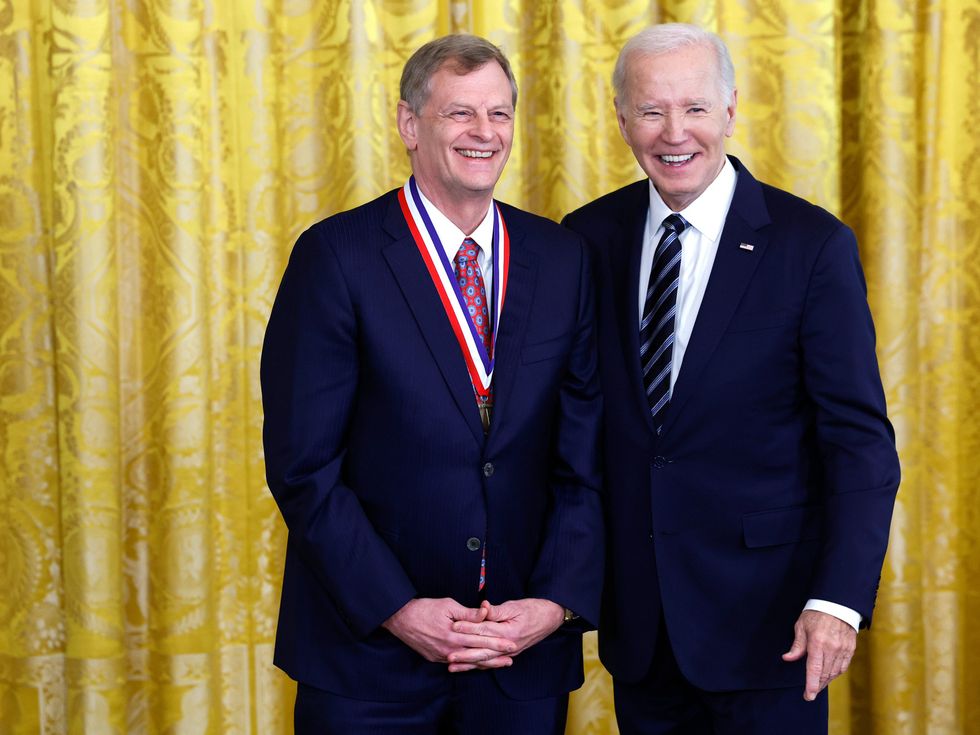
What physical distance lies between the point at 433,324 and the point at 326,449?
281 mm

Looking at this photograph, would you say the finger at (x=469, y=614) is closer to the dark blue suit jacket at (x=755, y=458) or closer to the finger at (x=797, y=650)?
the dark blue suit jacket at (x=755, y=458)

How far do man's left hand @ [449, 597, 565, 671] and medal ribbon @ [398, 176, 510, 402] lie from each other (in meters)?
0.36

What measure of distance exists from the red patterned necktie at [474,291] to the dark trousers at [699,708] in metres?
0.42

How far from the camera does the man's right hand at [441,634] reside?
2023 mm

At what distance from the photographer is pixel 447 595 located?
2105 mm

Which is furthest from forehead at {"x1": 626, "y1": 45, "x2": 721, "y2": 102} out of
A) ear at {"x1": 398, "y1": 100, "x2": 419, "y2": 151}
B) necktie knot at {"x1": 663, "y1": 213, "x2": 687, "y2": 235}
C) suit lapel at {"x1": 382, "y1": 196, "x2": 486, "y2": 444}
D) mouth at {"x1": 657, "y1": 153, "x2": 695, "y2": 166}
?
suit lapel at {"x1": 382, "y1": 196, "x2": 486, "y2": 444}

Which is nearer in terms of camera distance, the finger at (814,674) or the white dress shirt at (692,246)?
the finger at (814,674)

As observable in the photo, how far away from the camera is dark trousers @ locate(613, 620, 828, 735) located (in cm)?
217

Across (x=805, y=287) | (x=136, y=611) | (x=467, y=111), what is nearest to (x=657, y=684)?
(x=805, y=287)

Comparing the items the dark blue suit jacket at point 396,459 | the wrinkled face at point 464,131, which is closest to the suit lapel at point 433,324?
the dark blue suit jacket at point 396,459

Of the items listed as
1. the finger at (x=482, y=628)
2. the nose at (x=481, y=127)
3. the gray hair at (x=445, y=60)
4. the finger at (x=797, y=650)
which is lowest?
the finger at (x=797, y=650)

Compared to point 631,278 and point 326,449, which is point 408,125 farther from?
point 326,449

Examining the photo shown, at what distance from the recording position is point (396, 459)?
2066mm

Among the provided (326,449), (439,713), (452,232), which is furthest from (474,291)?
(439,713)
